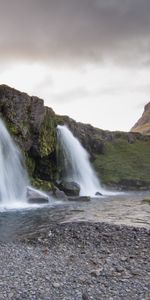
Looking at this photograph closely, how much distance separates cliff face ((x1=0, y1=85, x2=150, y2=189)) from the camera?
53562 millimetres

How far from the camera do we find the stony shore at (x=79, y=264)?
12.3 metres

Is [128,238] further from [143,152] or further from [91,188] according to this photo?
[143,152]

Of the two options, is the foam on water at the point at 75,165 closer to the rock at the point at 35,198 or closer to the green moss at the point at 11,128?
the green moss at the point at 11,128

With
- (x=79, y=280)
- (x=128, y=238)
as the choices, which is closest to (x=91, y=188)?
(x=128, y=238)

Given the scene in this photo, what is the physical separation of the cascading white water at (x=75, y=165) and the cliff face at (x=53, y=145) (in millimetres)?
3552

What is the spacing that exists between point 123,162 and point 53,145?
36.6m

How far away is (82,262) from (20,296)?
450 centimetres

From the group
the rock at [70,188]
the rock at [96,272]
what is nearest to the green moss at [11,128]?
the rock at [70,188]

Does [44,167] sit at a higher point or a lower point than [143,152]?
lower

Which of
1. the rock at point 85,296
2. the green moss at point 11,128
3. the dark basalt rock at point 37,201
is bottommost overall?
the rock at point 85,296

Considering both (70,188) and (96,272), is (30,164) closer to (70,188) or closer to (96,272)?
(70,188)

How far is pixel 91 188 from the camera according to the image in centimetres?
7250

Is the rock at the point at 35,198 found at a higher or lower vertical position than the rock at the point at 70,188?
lower

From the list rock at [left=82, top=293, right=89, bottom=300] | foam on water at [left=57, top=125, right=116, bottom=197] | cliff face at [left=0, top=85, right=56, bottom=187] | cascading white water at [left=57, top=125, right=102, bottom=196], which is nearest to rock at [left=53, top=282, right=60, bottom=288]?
rock at [left=82, top=293, right=89, bottom=300]
